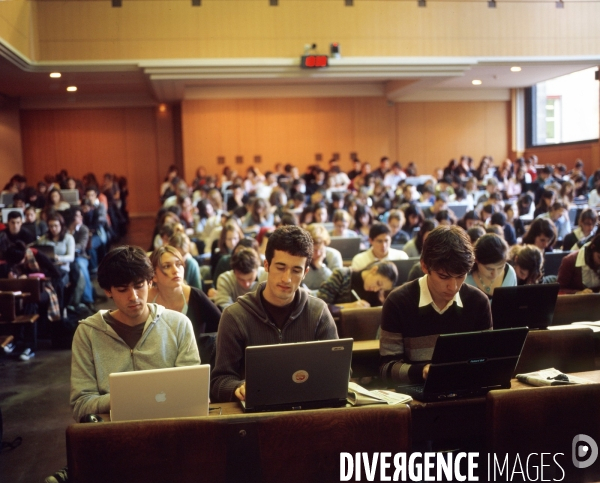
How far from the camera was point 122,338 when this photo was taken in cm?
254

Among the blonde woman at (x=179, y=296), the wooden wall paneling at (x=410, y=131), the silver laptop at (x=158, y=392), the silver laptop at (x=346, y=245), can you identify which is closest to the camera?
the silver laptop at (x=158, y=392)

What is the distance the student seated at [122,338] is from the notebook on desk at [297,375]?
0.45m

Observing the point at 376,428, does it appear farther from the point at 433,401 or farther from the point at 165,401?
the point at 165,401

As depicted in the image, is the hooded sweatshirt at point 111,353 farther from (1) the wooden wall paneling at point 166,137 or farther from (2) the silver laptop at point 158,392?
(1) the wooden wall paneling at point 166,137

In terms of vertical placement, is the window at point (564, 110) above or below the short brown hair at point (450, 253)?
above

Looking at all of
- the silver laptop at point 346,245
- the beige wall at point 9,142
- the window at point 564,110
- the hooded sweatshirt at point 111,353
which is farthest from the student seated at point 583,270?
the beige wall at point 9,142

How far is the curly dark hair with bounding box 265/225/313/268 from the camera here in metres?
2.56

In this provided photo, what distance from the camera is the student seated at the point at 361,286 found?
14.5 ft

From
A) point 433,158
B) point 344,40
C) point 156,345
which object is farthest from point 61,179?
point 156,345

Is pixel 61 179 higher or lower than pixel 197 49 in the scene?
lower

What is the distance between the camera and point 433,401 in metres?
2.44

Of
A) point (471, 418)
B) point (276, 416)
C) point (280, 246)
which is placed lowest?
point (471, 418)

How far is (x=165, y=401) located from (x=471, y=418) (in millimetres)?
1143

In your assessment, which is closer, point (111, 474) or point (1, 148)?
point (111, 474)
